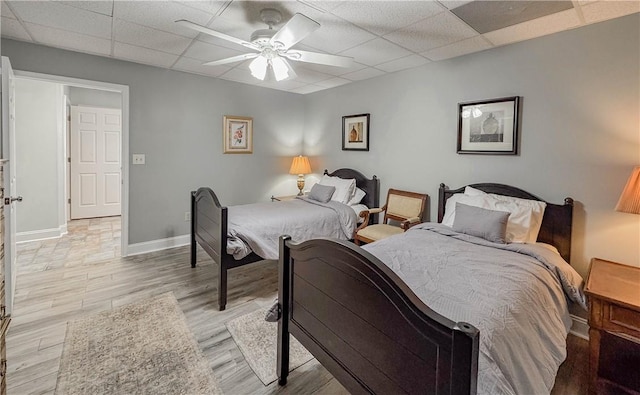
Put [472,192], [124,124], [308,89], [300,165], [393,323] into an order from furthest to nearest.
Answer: [300,165]
[308,89]
[124,124]
[472,192]
[393,323]

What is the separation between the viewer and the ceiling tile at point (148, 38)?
270 cm

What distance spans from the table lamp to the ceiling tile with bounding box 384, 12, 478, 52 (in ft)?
8.47

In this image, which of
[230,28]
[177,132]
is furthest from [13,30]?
[230,28]

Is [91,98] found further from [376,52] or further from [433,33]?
[433,33]

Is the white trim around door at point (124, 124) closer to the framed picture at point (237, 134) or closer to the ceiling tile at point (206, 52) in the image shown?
the ceiling tile at point (206, 52)

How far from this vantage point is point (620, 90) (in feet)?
7.55

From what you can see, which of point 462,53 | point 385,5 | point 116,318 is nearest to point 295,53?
point 385,5

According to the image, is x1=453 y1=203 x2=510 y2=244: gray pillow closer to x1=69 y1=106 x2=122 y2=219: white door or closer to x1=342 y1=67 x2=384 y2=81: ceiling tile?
x1=342 y1=67 x2=384 y2=81: ceiling tile

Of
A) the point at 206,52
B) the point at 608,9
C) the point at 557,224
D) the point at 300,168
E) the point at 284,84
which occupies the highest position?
the point at 284,84

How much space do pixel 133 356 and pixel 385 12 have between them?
2981 mm

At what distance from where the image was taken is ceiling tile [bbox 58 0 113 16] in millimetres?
2266

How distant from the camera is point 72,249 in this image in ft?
13.6

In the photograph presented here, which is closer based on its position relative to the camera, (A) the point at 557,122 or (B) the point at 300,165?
(A) the point at 557,122

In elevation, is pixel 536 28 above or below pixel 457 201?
above
